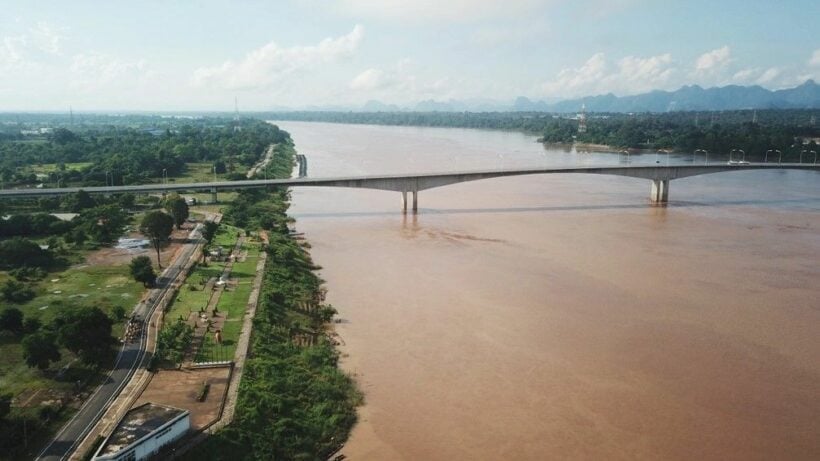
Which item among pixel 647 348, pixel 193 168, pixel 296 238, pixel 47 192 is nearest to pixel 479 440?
pixel 647 348

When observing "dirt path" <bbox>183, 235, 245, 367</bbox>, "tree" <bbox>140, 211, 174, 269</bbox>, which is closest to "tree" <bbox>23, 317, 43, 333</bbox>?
Answer: "dirt path" <bbox>183, 235, 245, 367</bbox>

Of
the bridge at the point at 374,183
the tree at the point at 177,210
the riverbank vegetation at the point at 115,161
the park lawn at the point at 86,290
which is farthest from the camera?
the riverbank vegetation at the point at 115,161

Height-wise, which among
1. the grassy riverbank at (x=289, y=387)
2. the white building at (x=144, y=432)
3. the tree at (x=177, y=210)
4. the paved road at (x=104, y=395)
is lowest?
the grassy riverbank at (x=289, y=387)

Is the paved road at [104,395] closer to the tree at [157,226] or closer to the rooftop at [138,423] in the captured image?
the rooftop at [138,423]

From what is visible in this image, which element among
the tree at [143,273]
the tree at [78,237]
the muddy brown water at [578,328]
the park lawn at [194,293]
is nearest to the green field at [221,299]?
the park lawn at [194,293]

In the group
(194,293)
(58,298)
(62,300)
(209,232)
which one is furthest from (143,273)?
(209,232)

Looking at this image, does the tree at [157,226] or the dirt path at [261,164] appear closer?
the tree at [157,226]

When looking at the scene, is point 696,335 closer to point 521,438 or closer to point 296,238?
point 521,438
